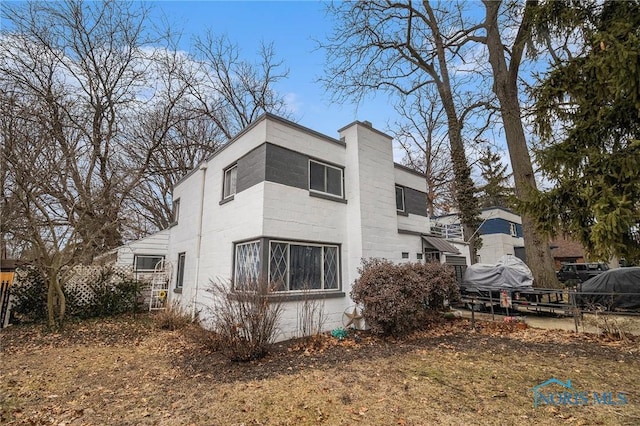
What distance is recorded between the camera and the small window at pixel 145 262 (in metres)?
14.5

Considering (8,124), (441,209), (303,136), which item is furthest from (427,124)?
(8,124)

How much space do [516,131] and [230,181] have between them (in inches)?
447

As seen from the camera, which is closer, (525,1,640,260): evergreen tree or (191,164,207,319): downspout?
(525,1,640,260): evergreen tree

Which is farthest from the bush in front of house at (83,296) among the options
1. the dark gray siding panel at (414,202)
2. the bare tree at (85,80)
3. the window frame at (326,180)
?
the dark gray siding panel at (414,202)

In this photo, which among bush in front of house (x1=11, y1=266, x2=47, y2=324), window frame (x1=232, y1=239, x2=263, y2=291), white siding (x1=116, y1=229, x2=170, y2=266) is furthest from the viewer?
white siding (x1=116, y1=229, x2=170, y2=266)

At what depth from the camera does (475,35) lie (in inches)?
594

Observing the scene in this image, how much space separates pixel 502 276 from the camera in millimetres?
11094

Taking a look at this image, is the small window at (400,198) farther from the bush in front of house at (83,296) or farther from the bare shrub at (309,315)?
the bush in front of house at (83,296)

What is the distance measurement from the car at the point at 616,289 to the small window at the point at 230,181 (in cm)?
1190

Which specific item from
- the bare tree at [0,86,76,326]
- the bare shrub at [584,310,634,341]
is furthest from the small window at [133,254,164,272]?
the bare shrub at [584,310,634,341]

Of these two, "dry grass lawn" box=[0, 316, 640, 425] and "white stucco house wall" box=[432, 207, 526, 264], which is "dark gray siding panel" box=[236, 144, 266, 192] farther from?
"white stucco house wall" box=[432, 207, 526, 264]

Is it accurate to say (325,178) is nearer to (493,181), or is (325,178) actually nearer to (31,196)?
(31,196)

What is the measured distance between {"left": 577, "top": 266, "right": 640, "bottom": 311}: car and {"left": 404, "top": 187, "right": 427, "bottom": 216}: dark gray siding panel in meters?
5.92

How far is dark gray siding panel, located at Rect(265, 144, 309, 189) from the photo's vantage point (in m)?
8.52
